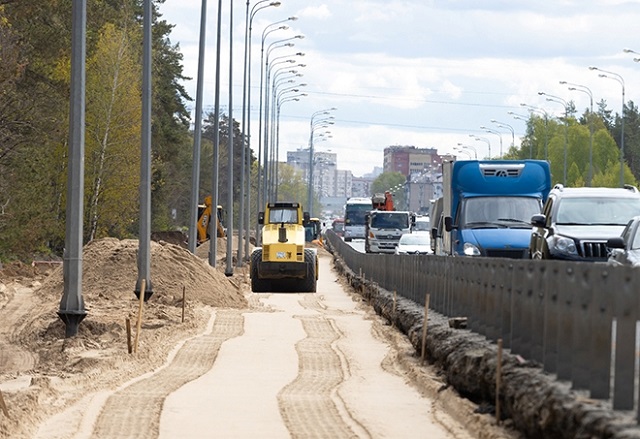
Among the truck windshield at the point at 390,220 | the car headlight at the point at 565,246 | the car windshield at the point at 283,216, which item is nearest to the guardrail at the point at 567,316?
the car headlight at the point at 565,246

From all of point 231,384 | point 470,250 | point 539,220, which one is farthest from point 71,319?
point 470,250

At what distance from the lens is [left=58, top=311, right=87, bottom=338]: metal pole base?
27453 millimetres

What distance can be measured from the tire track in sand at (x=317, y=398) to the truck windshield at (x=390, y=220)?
2060 inches

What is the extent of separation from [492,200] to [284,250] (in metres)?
14.8

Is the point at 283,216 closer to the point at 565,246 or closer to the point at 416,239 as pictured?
the point at 416,239

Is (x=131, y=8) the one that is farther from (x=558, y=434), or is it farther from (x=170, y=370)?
(x=558, y=434)

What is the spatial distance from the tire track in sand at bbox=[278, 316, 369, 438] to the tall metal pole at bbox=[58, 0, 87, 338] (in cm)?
396

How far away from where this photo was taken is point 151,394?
1875 centimetres

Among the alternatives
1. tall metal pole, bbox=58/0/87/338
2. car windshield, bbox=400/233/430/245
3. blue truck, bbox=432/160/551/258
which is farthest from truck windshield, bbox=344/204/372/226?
tall metal pole, bbox=58/0/87/338

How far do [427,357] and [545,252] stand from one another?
13.1ft

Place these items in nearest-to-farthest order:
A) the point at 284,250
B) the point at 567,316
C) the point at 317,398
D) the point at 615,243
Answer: the point at 567,316, the point at 317,398, the point at 615,243, the point at 284,250

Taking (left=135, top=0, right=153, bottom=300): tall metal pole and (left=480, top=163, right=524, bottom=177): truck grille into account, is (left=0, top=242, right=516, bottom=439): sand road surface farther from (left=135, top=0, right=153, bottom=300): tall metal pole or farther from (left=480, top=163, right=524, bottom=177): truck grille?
(left=480, top=163, right=524, bottom=177): truck grille

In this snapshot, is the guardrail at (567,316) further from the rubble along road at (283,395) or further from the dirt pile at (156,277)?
the dirt pile at (156,277)

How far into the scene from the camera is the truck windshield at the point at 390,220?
8175 centimetres
